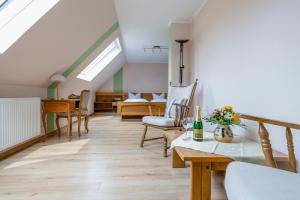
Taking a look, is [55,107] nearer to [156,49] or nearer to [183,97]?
[183,97]

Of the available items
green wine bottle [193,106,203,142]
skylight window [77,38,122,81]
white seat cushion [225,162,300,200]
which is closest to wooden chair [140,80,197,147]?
green wine bottle [193,106,203,142]

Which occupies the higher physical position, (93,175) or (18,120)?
(18,120)

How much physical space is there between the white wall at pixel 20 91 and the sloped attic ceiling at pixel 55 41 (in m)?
0.07

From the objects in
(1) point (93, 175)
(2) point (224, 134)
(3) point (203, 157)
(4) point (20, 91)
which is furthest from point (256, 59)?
(4) point (20, 91)

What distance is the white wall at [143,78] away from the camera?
25.5 feet

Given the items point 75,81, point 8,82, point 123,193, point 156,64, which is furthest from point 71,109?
point 156,64

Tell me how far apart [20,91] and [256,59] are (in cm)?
284

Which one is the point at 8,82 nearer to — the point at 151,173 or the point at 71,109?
the point at 71,109

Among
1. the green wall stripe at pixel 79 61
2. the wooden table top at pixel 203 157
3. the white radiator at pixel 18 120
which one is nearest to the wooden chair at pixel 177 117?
the wooden table top at pixel 203 157

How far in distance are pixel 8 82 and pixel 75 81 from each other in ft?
7.05

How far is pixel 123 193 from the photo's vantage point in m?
1.48

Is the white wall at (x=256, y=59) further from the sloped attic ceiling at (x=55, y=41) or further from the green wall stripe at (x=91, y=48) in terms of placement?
the green wall stripe at (x=91, y=48)

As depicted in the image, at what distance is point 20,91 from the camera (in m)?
2.65

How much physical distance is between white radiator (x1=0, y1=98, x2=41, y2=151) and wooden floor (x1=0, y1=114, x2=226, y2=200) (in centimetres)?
19
